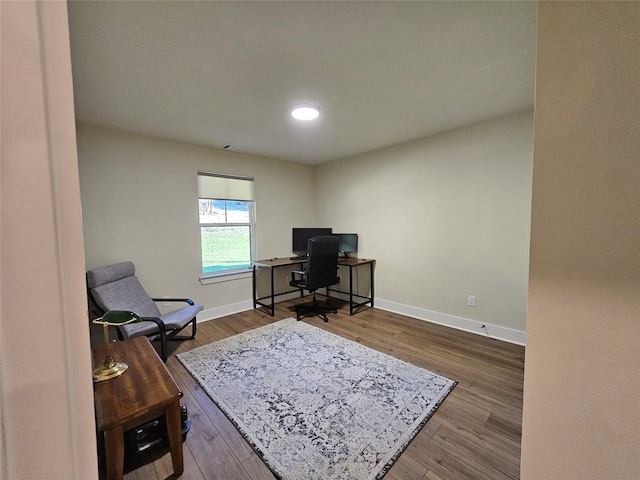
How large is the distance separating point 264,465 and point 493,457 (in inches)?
50.0

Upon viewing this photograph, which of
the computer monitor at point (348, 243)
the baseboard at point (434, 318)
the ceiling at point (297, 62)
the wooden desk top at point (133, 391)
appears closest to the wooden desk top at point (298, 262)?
the computer monitor at point (348, 243)

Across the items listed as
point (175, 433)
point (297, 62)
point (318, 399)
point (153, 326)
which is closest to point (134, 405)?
point (175, 433)

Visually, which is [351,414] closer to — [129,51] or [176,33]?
[176,33]

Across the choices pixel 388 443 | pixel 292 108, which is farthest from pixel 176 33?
pixel 388 443

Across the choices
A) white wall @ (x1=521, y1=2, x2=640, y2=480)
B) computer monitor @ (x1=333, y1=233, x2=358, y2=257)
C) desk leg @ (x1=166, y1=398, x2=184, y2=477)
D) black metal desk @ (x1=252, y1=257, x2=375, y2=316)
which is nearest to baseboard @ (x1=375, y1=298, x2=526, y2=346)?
black metal desk @ (x1=252, y1=257, x2=375, y2=316)

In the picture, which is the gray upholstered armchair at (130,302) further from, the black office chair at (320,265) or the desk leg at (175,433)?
the black office chair at (320,265)

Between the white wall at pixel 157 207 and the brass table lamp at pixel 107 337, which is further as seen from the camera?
the white wall at pixel 157 207

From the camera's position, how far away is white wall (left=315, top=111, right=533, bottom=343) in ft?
8.97

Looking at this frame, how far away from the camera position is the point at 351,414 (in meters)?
1.81

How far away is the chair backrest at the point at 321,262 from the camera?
3.38 meters

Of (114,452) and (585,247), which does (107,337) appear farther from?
(585,247)

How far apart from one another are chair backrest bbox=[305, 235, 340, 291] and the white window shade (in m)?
1.38

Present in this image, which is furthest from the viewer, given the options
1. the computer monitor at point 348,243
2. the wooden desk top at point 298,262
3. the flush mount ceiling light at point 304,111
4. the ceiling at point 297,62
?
the computer monitor at point 348,243

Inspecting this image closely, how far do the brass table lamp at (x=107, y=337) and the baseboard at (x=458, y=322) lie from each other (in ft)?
10.3
